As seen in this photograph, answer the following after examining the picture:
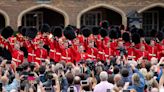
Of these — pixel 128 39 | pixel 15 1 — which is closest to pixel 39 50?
pixel 128 39

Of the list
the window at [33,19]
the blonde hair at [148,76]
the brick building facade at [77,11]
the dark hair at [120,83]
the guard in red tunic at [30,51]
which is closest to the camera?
the dark hair at [120,83]

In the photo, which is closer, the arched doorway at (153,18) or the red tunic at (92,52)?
the red tunic at (92,52)

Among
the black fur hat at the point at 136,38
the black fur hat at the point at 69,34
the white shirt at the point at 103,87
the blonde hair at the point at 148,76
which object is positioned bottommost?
the black fur hat at the point at 136,38

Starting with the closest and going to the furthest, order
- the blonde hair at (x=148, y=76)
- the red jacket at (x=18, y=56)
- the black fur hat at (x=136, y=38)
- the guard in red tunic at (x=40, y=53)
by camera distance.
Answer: the blonde hair at (x=148, y=76), the red jacket at (x=18, y=56), the guard in red tunic at (x=40, y=53), the black fur hat at (x=136, y=38)

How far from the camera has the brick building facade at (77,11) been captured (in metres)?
32.4

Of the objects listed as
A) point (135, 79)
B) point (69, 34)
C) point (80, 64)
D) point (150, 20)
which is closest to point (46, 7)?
point (150, 20)

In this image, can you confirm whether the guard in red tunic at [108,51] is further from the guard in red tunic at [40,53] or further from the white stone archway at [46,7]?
the white stone archway at [46,7]

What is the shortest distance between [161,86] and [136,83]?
407 mm

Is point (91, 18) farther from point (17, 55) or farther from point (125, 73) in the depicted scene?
point (125, 73)

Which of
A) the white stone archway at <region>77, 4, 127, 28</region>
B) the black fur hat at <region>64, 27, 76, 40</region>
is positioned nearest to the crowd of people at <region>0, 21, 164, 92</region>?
the black fur hat at <region>64, 27, 76, 40</region>

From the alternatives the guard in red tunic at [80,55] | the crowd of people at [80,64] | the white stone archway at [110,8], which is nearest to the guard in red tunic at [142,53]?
the crowd of people at [80,64]

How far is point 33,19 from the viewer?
34062 millimetres

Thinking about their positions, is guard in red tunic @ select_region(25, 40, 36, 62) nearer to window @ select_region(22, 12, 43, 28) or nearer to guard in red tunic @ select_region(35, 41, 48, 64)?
guard in red tunic @ select_region(35, 41, 48, 64)

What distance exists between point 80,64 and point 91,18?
1980 centimetres
